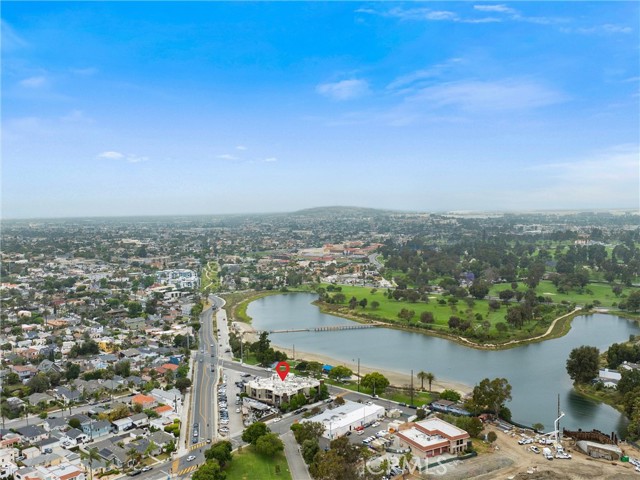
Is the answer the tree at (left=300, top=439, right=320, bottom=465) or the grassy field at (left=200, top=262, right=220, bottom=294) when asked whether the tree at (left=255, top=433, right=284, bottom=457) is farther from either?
the grassy field at (left=200, top=262, right=220, bottom=294)

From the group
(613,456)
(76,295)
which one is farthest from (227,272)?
(613,456)

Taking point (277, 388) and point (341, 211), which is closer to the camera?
point (277, 388)

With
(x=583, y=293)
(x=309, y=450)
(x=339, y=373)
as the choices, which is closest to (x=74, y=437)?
(x=309, y=450)

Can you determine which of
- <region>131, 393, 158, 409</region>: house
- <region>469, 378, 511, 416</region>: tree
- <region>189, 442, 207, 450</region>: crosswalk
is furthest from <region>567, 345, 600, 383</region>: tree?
<region>131, 393, 158, 409</region>: house

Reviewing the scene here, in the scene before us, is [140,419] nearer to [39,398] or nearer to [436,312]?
[39,398]

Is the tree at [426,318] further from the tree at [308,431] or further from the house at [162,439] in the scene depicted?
the house at [162,439]

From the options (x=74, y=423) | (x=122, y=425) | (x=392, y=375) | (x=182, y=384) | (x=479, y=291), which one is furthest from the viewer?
(x=479, y=291)

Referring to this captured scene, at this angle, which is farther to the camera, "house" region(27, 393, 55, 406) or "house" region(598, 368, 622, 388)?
"house" region(598, 368, 622, 388)
